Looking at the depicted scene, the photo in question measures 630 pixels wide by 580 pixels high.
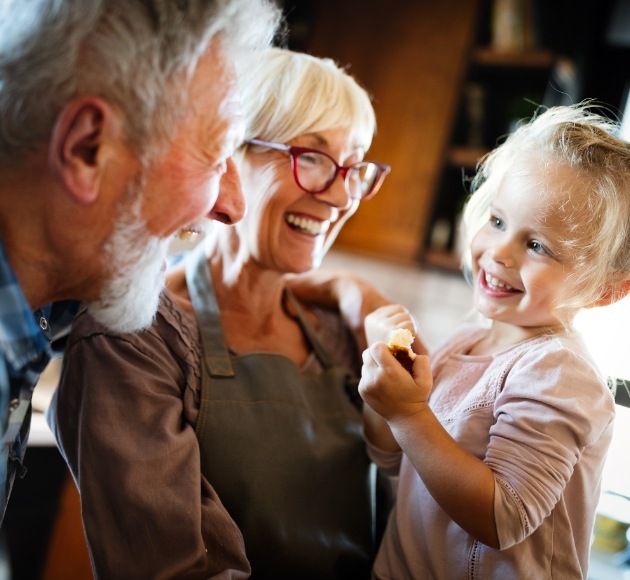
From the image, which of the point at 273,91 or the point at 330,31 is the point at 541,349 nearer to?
the point at 273,91

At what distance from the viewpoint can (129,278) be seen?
1026mm

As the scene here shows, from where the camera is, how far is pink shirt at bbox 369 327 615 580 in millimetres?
1048

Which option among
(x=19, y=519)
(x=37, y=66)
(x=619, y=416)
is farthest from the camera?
→ (x=19, y=519)

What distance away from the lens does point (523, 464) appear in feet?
3.43

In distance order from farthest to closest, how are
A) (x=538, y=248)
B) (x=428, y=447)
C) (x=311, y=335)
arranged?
(x=311, y=335), (x=538, y=248), (x=428, y=447)

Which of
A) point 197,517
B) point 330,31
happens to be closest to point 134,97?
point 197,517

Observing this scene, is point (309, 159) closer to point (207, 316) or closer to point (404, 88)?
point (207, 316)

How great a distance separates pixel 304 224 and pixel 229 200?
0.31 metres

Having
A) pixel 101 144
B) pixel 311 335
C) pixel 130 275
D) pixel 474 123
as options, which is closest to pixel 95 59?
pixel 101 144

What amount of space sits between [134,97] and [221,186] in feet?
1.12

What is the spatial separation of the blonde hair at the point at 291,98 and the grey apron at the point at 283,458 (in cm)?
36

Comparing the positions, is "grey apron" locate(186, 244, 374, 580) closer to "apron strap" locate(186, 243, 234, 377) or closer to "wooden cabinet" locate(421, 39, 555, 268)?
"apron strap" locate(186, 243, 234, 377)

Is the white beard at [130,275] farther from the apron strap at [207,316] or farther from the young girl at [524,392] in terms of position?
the young girl at [524,392]

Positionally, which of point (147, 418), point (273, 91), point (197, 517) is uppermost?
point (273, 91)
